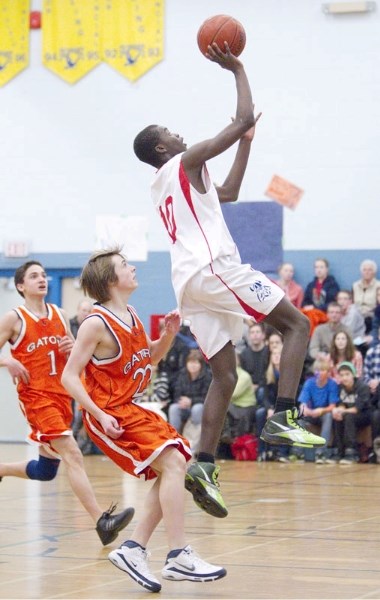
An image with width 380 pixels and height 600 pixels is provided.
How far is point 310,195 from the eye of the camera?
14688mm

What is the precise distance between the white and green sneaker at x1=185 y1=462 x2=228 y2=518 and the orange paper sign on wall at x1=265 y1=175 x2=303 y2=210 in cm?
986

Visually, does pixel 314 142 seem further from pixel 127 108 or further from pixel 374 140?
pixel 127 108

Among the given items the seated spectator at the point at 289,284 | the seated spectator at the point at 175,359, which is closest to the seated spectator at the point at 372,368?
the seated spectator at the point at 289,284

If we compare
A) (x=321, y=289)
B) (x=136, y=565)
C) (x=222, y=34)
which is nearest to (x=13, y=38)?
(x=321, y=289)

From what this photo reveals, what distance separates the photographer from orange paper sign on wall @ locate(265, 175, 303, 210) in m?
14.7

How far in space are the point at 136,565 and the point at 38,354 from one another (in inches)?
89.5

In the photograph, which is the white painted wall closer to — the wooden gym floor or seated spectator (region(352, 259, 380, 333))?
seated spectator (region(352, 259, 380, 333))

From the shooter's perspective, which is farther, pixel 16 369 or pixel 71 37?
pixel 71 37

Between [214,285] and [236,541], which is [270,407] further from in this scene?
[214,285]

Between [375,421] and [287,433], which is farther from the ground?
[287,433]

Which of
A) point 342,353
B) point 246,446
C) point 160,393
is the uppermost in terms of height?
point 342,353

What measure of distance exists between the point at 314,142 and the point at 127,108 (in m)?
2.66

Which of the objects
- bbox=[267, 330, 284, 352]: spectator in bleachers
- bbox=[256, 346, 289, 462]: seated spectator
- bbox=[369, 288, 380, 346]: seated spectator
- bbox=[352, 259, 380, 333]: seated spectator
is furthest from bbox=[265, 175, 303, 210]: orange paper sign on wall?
bbox=[256, 346, 289, 462]: seated spectator

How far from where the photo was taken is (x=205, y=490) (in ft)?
16.6
